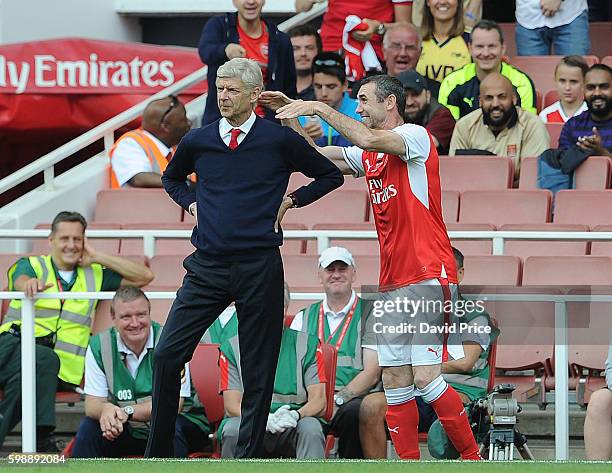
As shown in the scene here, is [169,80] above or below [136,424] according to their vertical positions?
above

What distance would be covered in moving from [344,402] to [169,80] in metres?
4.77

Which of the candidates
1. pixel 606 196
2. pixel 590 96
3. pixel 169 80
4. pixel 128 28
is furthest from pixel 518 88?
pixel 128 28

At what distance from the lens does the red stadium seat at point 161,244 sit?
30.9 ft

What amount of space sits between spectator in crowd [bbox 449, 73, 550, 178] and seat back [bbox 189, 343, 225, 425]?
290 centimetres

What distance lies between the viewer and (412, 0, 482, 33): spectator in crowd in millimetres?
11500

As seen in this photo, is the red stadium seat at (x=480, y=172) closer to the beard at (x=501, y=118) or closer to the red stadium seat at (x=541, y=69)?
the beard at (x=501, y=118)

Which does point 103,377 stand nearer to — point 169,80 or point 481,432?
point 481,432

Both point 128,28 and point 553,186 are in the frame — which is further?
point 128,28

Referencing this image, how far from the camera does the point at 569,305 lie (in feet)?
24.3

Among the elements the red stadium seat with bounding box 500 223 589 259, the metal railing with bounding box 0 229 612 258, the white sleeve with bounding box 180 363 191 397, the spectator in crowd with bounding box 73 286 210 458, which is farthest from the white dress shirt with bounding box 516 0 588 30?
the white sleeve with bounding box 180 363 191 397

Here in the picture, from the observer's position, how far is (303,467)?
5.80 m

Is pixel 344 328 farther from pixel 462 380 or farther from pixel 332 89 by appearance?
pixel 332 89

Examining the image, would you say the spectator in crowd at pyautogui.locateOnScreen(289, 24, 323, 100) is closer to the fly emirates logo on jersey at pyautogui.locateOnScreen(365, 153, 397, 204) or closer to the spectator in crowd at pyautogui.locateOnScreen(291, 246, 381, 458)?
the spectator in crowd at pyautogui.locateOnScreen(291, 246, 381, 458)

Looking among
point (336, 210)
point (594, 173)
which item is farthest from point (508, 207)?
point (336, 210)
